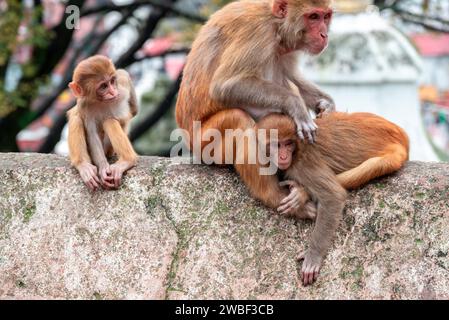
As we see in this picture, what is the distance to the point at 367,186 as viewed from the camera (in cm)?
514

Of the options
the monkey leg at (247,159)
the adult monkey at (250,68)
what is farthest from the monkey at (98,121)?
the monkey leg at (247,159)

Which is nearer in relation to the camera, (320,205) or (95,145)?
(320,205)

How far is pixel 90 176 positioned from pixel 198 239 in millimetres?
819

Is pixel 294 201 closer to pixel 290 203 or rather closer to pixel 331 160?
pixel 290 203

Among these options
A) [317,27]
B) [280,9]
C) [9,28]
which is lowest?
[9,28]

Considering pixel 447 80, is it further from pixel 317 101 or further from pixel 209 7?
pixel 317 101

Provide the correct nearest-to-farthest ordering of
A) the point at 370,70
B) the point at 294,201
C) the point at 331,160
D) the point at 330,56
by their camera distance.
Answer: the point at 294,201
the point at 331,160
the point at 370,70
the point at 330,56

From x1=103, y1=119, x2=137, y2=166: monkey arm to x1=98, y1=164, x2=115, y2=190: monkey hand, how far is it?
129 millimetres

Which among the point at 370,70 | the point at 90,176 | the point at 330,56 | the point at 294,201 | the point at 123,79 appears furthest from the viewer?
the point at 330,56

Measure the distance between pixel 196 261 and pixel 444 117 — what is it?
10283mm

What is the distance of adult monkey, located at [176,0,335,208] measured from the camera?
5191 millimetres

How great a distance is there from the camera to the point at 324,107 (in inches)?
229

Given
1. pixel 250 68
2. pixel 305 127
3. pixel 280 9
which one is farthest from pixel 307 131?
pixel 280 9
